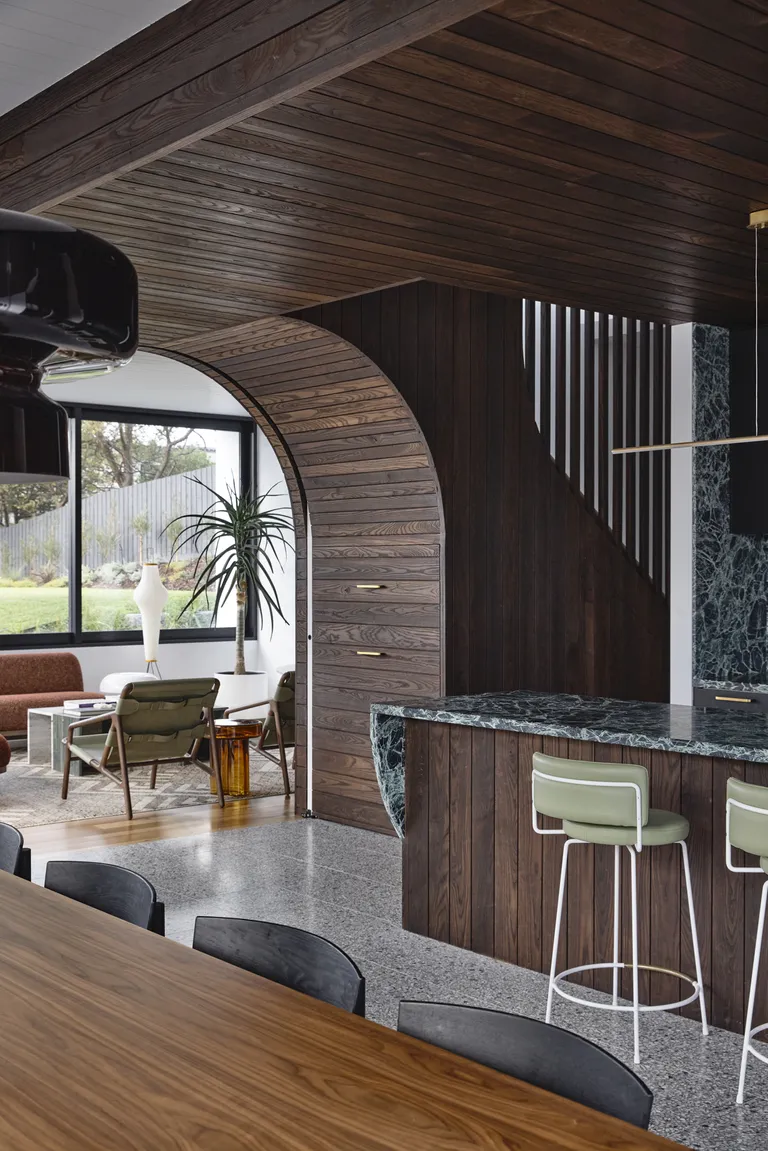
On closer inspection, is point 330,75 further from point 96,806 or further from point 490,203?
point 96,806

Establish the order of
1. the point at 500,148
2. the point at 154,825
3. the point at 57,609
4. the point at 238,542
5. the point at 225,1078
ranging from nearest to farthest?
the point at 225,1078 → the point at 500,148 → the point at 154,825 → the point at 238,542 → the point at 57,609

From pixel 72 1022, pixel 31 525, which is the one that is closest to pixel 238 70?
pixel 72 1022

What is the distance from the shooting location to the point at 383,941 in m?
4.75

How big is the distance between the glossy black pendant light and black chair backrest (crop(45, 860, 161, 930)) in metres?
1.40

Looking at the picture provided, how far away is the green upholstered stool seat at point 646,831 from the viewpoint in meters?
3.68

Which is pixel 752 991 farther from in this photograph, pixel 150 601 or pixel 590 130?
pixel 150 601

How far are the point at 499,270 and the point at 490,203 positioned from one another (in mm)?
1075

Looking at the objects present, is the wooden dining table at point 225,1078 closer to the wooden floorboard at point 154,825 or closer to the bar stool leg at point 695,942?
the bar stool leg at point 695,942

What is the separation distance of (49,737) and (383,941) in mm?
5226

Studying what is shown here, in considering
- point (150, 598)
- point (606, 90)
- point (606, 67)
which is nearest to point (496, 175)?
point (606, 90)

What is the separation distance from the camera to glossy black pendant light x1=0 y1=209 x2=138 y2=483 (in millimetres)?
1115

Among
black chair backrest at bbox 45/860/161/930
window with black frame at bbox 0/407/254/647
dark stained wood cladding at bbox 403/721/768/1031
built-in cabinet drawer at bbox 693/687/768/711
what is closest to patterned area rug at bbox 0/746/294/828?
window with black frame at bbox 0/407/254/647

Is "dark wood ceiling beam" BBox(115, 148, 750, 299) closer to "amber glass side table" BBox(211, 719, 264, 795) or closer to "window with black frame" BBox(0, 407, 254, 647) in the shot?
"amber glass side table" BBox(211, 719, 264, 795)

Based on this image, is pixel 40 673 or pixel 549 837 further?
pixel 40 673
